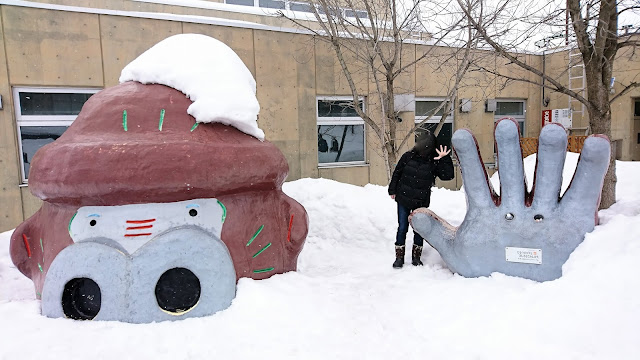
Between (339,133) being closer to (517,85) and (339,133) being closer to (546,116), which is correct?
(517,85)

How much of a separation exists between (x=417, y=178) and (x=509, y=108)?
8.19 metres

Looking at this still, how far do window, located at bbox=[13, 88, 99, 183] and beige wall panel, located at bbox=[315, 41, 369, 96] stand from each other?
413 cm

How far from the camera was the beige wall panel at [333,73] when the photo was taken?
26.8 ft

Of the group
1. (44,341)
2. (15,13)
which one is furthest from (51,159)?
(15,13)

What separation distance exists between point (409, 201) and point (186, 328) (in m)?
2.31

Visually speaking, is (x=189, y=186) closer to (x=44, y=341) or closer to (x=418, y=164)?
(x=44, y=341)

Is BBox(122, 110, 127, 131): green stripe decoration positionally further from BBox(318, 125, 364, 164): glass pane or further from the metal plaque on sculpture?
BBox(318, 125, 364, 164): glass pane

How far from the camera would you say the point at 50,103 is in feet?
21.5

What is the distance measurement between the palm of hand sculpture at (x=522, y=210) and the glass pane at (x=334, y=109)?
527 centimetres

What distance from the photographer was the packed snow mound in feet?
10.1

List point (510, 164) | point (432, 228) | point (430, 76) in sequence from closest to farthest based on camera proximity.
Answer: point (510, 164), point (432, 228), point (430, 76)

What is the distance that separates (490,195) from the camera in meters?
3.42

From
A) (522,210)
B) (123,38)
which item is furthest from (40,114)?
(522,210)

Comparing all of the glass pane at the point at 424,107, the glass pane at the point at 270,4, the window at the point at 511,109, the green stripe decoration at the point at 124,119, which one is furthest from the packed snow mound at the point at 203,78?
the window at the point at 511,109
